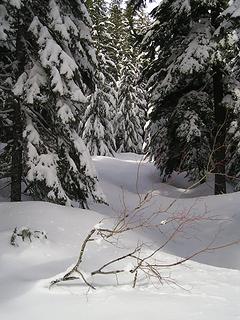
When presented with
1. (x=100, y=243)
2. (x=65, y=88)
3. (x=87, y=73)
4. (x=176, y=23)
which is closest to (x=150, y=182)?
(x=176, y=23)

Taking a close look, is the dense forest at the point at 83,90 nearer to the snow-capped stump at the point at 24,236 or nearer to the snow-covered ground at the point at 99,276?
the snow-covered ground at the point at 99,276

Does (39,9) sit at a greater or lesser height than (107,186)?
greater

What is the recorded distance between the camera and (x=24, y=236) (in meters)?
5.73

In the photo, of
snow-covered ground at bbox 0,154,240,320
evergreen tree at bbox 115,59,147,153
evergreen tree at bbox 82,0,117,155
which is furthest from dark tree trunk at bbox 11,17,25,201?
evergreen tree at bbox 115,59,147,153

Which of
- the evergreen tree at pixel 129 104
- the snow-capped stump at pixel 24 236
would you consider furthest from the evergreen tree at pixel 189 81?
the evergreen tree at pixel 129 104

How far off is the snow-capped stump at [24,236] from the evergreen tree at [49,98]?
8.44ft

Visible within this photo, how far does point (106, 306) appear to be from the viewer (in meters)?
4.02

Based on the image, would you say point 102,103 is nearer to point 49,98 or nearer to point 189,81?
point 189,81

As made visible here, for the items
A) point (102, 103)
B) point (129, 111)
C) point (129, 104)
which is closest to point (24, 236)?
point (102, 103)

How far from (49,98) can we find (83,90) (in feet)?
5.57

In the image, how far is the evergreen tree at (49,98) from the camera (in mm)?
8367

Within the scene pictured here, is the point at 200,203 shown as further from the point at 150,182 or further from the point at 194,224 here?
the point at 150,182

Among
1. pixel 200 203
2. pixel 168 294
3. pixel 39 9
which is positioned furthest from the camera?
pixel 200 203

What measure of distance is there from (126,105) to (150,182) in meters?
16.9
